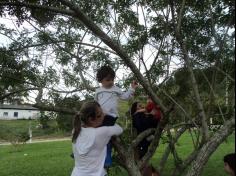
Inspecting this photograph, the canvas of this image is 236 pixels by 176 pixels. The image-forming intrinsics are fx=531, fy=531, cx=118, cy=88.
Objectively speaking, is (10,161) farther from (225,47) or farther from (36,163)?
(225,47)

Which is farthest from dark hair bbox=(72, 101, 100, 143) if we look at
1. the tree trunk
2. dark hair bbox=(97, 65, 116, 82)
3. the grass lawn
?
the grass lawn

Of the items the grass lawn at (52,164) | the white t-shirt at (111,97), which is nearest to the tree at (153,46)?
the white t-shirt at (111,97)

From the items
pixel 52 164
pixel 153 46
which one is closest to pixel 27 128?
pixel 153 46

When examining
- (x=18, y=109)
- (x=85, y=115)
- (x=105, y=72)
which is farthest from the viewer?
(x=18, y=109)

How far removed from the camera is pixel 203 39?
280 inches

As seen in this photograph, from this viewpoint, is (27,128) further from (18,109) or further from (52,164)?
(52,164)

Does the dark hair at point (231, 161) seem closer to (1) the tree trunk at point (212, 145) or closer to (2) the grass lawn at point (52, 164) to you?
(1) the tree trunk at point (212, 145)

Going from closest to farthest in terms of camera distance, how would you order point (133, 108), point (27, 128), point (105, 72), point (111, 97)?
point (105, 72)
point (111, 97)
point (133, 108)
point (27, 128)

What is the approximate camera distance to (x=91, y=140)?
15.3 feet

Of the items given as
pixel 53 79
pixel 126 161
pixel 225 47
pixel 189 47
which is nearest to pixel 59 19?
pixel 53 79

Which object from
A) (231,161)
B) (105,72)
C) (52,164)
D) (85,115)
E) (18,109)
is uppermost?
(18,109)

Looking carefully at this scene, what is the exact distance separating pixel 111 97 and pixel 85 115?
2.53 ft

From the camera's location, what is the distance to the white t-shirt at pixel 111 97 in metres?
5.32

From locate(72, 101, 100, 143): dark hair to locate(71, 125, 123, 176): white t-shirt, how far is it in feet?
0.15
